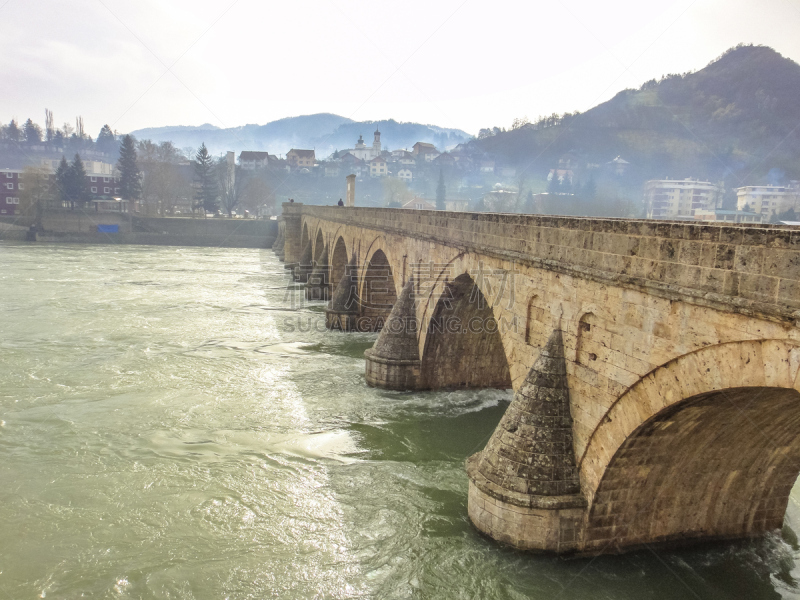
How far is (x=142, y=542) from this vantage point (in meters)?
8.13

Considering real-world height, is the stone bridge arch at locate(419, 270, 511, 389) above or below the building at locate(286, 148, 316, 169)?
below

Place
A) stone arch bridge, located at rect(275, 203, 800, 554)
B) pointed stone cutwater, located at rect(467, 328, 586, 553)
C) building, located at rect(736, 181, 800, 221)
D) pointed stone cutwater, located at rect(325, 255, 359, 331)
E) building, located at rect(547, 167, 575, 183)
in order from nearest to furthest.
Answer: stone arch bridge, located at rect(275, 203, 800, 554)
pointed stone cutwater, located at rect(467, 328, 586, 553)
pointed stone cutwater, located at rect(325, 255, 359, 331)
building, located at rect(736, 181, 800, 221)
building, located at rect(547, 167, 575, 183)

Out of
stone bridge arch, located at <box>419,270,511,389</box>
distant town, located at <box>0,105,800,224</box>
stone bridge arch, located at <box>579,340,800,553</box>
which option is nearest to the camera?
stone bridge arch, located at <box>579,340,800,553</box>

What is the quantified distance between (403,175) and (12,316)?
110 meters

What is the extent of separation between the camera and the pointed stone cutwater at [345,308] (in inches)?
846

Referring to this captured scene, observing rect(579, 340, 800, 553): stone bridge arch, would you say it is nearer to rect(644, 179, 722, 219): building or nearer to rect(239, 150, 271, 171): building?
rect(644, 179, 722, 219): building

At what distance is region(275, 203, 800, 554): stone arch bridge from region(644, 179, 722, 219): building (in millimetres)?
62278

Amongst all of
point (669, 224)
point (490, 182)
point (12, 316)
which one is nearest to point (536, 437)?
point (669, 224)

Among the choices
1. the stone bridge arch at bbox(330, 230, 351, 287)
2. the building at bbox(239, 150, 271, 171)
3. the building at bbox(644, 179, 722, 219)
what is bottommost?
the stone bridge arch at bbox(330, 230, 351, 287)

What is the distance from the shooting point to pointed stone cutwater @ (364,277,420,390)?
47.5 feet

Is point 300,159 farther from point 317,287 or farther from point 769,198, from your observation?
point 317,287

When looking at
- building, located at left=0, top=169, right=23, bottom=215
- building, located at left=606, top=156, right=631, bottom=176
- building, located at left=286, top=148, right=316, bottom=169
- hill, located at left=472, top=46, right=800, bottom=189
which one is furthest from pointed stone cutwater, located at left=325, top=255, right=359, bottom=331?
building, located at left=286, top=148, right=316, bottom=169

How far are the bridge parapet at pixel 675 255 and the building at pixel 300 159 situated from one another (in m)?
111

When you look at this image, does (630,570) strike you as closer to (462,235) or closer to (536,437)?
(536,437)
